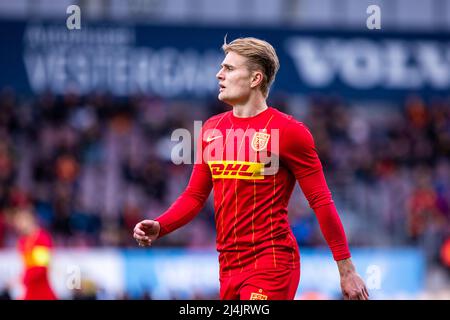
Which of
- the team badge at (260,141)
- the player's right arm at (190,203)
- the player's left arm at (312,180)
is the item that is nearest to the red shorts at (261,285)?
the player's left arm at (312,180)

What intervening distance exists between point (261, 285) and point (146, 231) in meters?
0.72

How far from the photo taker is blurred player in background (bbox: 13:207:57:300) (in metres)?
10.2

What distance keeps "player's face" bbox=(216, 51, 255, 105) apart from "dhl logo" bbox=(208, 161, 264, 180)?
374 millimetres

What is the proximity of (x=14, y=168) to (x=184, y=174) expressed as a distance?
10.0ft

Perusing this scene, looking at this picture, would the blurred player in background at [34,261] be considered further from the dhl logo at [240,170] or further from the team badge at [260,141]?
the team badge at [260,141]

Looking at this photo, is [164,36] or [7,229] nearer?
[7,229]

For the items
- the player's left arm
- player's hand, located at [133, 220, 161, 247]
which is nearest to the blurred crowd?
player's hand, located at [133, 220, 161, 247]

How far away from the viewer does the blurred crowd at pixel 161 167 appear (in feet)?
50.7

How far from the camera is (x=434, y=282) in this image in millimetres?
15719

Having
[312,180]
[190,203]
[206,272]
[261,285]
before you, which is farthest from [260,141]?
[206,272]

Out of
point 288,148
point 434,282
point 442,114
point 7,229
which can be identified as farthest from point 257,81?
point 442,114

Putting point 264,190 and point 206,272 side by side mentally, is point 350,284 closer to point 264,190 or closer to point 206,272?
point 264,190

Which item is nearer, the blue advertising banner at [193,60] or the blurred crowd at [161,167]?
the blurred crowd at [161,167]
